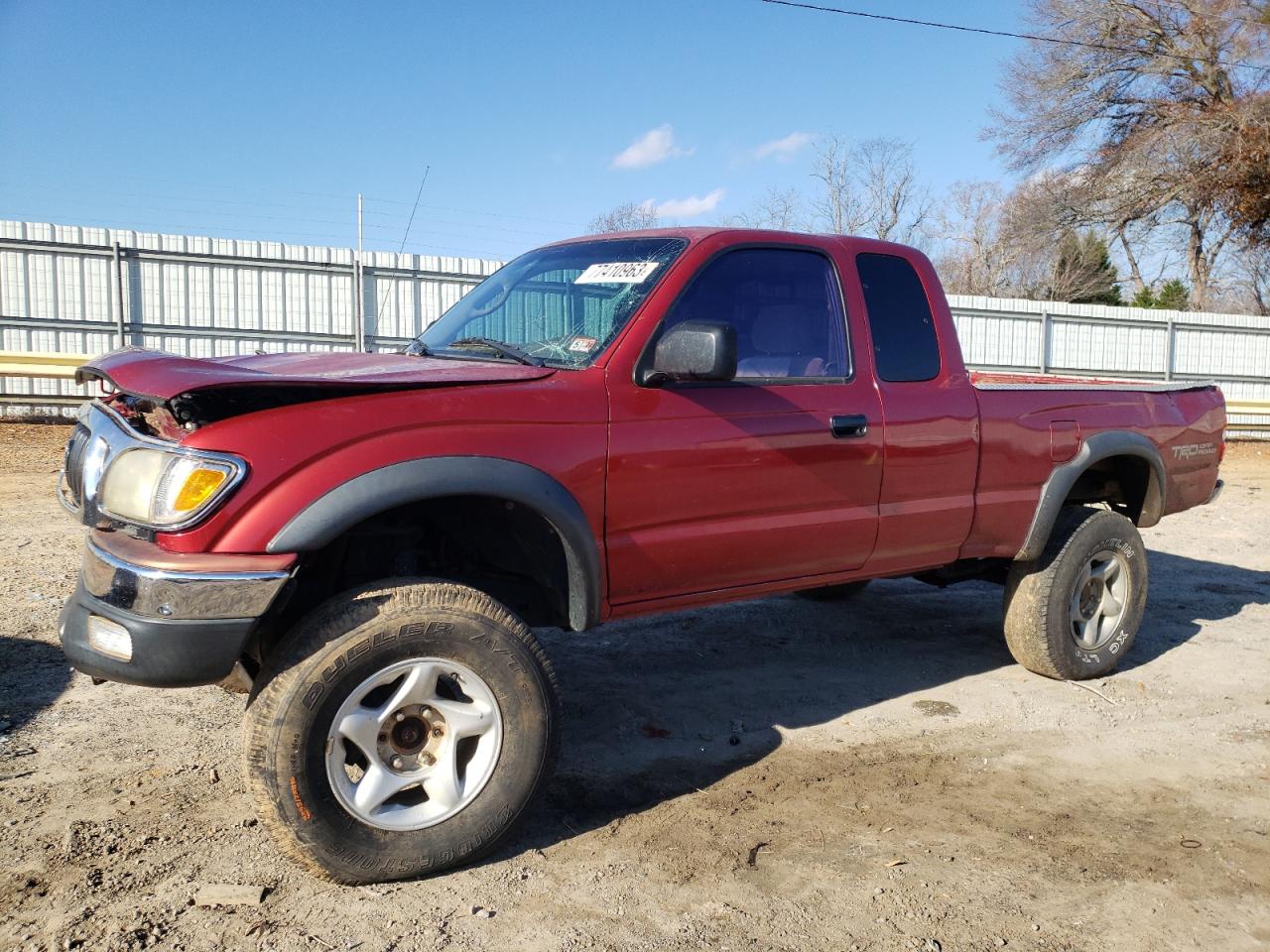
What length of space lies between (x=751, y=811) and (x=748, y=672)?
5.30 ft

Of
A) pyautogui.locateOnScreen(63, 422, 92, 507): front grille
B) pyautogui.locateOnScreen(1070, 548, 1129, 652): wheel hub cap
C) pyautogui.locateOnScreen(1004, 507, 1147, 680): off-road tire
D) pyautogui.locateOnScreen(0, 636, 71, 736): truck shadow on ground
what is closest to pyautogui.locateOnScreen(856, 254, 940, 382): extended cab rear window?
pyautogui.locateOnScreen(1004, 507, 1147, 680): off-road tire

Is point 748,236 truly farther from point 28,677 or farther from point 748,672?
point 28,677

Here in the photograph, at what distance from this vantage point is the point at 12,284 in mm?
14000

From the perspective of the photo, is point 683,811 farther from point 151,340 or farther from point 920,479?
point 151,340

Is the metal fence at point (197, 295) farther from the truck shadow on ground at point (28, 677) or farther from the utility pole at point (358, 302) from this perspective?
the truck shadow on ground at point (28, 677)

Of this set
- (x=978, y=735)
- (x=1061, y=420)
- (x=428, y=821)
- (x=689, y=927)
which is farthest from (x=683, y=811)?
(x=1061, y=420)

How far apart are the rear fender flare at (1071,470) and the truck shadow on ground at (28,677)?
4.38 metres

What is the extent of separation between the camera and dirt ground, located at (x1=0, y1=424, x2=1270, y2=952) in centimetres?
289

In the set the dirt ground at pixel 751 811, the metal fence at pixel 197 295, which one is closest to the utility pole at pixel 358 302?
the metal fence at pixel 197 295

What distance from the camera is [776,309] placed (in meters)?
4.12

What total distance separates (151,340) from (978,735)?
44.2ft

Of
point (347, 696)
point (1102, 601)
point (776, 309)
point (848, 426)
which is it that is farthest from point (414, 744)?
point (1102, 601)

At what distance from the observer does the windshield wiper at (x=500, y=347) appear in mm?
3701

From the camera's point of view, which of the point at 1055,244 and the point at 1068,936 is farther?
the point at 1055,244
